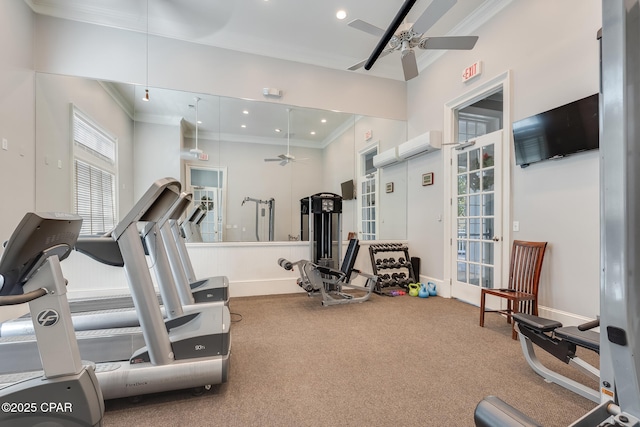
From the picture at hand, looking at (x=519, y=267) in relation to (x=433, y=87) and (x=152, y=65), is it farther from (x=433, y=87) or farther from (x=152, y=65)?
(x=152, y=65)

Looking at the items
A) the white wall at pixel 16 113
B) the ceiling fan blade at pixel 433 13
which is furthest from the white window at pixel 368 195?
the white wall at pixel 16 113

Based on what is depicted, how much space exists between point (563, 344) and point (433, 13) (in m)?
2.83

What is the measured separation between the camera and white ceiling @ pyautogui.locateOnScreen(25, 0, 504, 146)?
13.2 ft

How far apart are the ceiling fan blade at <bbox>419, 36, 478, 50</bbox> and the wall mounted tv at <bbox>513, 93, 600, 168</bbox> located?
119 cm

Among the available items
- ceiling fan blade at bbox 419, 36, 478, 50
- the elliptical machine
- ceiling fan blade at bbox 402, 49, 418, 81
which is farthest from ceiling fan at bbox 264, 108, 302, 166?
the elliptical machine

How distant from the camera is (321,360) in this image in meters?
2.61

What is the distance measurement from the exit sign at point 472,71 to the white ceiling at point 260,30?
55 cm

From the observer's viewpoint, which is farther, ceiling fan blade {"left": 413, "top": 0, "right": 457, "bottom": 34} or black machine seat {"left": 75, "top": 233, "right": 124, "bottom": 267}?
ceiling fan blade {"left": 413, "top": 0, "right": 457, "bottom": 34}

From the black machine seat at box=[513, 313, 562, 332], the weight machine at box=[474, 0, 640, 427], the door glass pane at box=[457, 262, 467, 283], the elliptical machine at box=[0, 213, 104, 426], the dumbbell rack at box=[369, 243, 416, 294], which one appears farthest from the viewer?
the dumbbell rack at box=[369, 243, 416, 294]

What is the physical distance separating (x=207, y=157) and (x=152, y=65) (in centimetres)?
152

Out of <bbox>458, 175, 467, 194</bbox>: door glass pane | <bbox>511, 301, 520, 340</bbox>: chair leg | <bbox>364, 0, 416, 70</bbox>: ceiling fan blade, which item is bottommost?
<bbox>511, 301, 520, 340</bbox>: chair leg

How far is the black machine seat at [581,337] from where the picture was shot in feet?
6.30

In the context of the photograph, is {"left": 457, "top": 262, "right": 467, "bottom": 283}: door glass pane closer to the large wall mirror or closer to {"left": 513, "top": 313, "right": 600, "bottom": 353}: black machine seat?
the large wall mirror

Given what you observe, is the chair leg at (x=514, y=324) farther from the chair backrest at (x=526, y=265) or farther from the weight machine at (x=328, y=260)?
the weight machine at (x=328, y=260)
